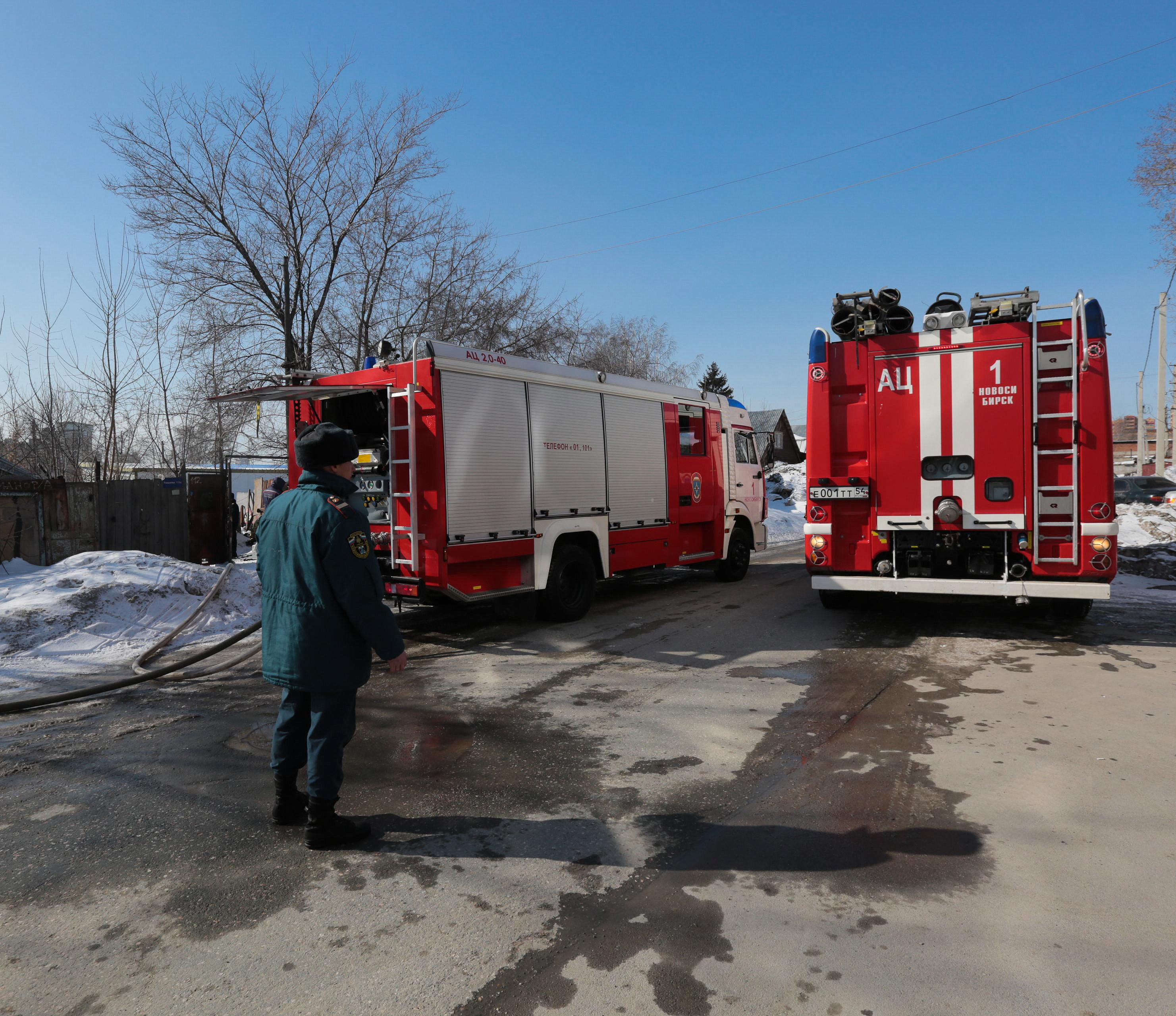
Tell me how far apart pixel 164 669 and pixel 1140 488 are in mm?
32925

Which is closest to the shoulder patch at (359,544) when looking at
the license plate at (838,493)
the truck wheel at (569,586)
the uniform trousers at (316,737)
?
the uniform trousers at (316,737)

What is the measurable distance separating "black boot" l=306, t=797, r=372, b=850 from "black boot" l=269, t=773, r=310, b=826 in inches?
9.9

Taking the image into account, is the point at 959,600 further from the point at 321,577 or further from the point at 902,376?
the point at 321,577

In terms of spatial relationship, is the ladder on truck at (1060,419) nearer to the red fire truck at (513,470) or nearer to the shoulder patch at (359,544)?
the red fire truck at (513,470)

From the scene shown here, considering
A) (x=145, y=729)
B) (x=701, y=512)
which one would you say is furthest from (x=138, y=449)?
(x=145, y=729)

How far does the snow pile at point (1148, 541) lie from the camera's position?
12.8 m

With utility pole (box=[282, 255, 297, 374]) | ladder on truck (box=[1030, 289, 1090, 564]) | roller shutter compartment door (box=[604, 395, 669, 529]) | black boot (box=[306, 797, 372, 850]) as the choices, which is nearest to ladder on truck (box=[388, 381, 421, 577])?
roller shutter compartment door (box=[604, 395, 669, 529])

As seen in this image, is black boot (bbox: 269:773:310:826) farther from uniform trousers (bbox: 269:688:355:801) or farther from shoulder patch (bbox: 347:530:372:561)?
shoulder patch (bbox: 347:530:372:561)

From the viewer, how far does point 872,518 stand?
8359 mm

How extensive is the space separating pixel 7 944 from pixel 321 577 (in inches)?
68.5

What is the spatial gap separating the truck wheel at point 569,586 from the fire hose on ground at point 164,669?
3.25m

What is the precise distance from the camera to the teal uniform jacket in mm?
3600

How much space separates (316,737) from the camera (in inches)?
144

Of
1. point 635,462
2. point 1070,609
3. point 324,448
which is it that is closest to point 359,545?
point 324,448
